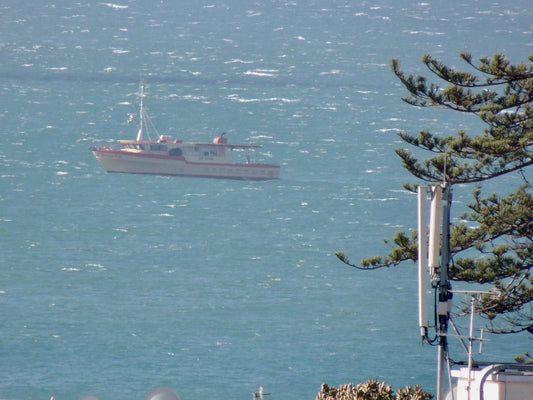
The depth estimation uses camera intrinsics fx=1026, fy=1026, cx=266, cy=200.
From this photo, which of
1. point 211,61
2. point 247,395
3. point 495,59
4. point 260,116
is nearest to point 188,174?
point 260,116

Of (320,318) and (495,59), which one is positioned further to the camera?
(320,318)

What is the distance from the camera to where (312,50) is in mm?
105812

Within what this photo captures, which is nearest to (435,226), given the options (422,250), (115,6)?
(422,250)

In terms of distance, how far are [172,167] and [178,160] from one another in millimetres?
1631

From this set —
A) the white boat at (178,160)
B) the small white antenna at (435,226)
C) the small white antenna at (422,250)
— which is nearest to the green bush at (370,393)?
the small white antenna at (422,250)

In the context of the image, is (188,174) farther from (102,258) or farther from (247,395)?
(247,395)

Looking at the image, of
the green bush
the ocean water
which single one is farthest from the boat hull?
the green bush

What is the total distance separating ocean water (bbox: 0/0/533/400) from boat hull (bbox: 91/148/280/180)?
34.6 inches

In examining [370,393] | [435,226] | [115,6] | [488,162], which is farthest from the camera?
[115,6]

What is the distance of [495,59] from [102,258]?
5005 centimetres

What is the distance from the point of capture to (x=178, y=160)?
78812 millimetres

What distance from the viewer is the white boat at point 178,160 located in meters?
77.5

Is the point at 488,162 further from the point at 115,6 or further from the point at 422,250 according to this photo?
the point at 115,6

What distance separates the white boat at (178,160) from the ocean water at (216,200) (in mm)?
1023
